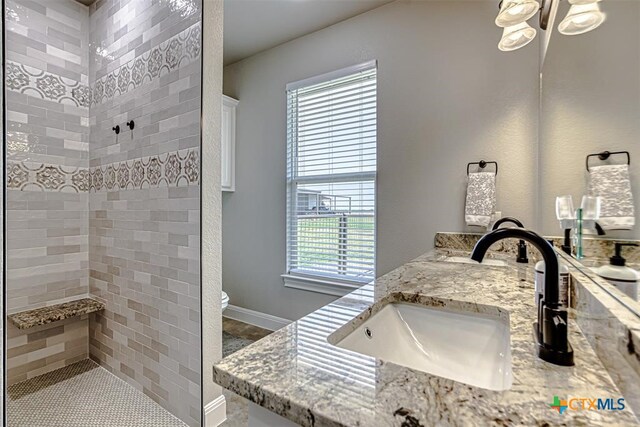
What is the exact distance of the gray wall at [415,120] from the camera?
195 cm

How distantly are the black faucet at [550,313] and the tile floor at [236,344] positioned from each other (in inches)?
65.2

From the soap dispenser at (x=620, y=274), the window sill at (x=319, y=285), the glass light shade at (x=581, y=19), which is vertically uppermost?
the glass light shade at (x=581, y=19)

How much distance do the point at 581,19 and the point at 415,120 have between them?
1231 mm

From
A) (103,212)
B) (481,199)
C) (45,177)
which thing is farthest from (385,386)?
(45,177)

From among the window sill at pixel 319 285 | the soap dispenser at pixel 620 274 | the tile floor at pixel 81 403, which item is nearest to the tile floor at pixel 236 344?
the tile floor at pixel 81 403

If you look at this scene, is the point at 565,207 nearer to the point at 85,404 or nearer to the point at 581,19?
the point at 581,19

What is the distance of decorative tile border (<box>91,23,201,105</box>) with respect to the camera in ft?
5.41

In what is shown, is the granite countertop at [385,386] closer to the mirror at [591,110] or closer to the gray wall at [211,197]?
the mirror at [591,110]

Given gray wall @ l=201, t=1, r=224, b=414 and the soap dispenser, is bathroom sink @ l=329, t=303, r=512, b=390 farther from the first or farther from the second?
gray wall @ l=201, t=1, r=224, b=414

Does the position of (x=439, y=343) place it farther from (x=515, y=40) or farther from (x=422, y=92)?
(x=422, y=92)

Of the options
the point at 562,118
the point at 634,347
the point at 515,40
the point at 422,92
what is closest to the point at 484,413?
the point at 634,347

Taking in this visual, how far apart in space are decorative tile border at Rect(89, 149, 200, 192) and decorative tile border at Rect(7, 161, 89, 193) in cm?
8

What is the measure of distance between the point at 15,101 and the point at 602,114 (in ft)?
10.2

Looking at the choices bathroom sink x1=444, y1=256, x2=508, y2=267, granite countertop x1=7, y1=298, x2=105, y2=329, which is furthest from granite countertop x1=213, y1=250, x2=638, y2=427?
granite countertop x1=7, y1=298, x2=105, y2=329
